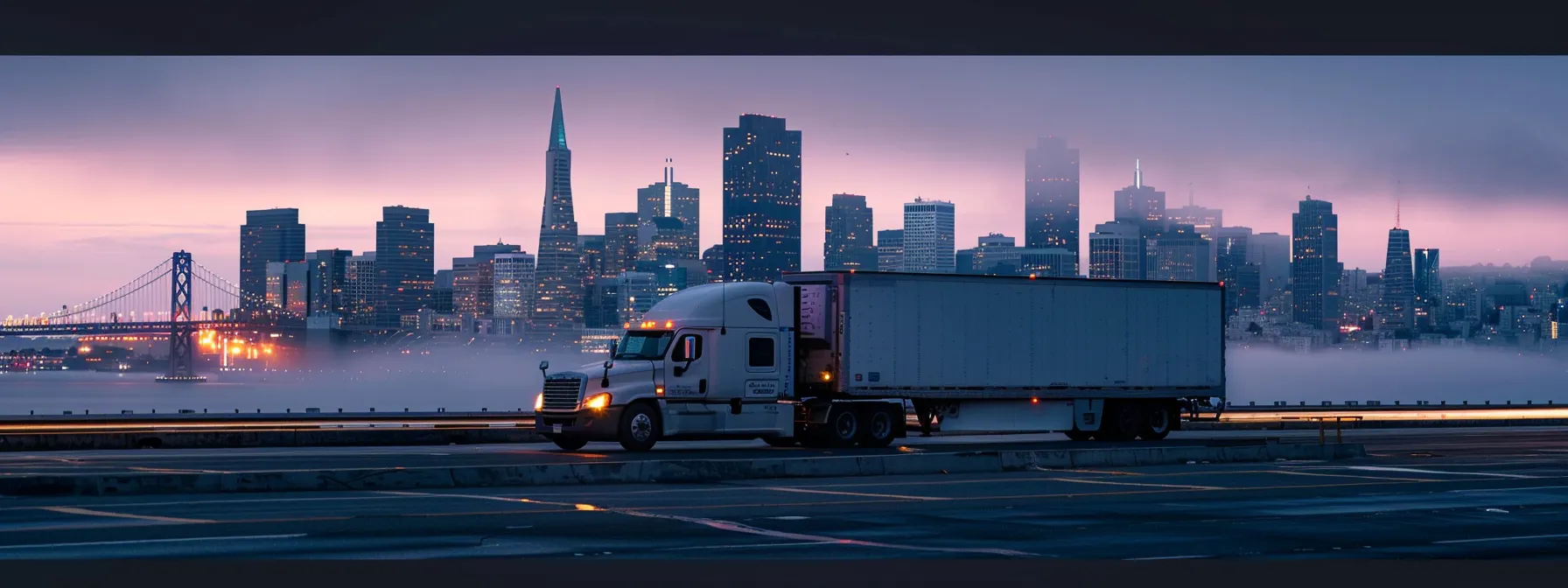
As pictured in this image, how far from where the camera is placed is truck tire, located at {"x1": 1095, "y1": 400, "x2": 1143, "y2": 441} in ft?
118

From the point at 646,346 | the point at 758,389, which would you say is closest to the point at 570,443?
the point at 646,346

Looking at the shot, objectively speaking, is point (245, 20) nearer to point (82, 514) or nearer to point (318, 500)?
point (82, 514)

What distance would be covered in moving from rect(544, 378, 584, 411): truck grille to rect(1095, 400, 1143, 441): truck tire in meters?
11.4

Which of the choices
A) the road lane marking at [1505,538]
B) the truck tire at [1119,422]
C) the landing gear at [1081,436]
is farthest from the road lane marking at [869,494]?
the landing gear at [1081,436]

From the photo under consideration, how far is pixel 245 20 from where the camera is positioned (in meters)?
10.5

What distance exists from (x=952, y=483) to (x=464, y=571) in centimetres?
1150

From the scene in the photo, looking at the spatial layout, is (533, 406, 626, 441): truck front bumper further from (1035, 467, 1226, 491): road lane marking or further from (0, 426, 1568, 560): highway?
(1035, 467, 1226, 491): road lane marking

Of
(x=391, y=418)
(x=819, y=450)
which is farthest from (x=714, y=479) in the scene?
(x=391, y=418)

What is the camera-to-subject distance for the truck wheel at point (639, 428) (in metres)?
30.5

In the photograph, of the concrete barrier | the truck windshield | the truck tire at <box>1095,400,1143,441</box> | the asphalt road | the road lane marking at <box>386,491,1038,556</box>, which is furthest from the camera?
the truck tire at <box>1095,400,1143,441</box>

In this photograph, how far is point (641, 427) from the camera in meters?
30.8

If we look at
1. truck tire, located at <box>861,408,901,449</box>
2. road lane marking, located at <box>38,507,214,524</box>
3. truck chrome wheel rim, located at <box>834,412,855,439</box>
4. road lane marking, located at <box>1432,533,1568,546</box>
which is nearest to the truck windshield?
truck chrome wheel rim, located at <box>834,412,855,439</box>

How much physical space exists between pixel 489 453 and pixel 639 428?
8.89 ft

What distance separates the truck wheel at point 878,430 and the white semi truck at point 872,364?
0.02m
